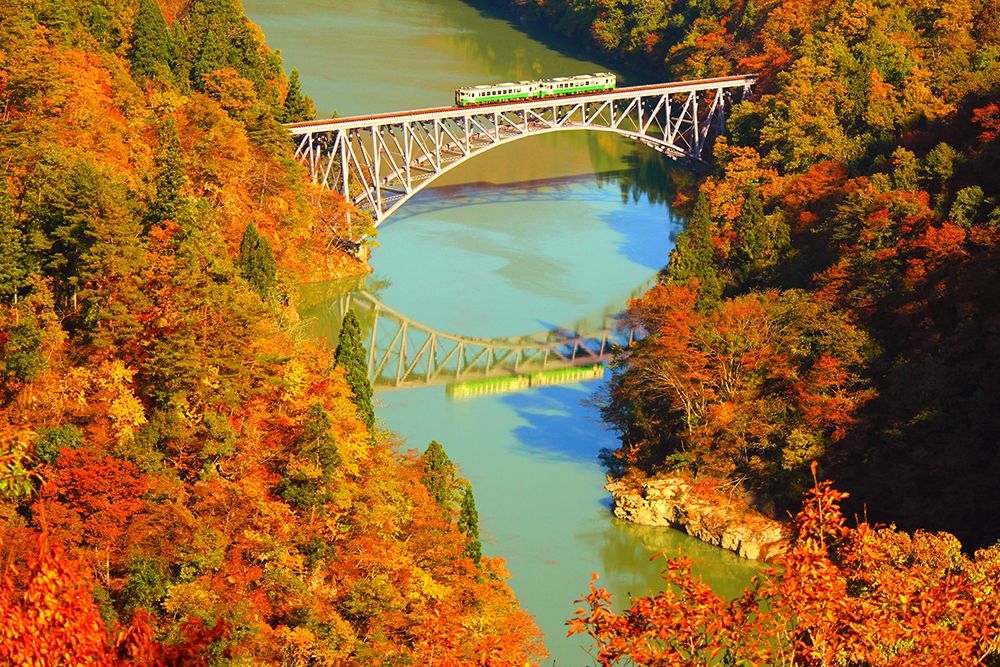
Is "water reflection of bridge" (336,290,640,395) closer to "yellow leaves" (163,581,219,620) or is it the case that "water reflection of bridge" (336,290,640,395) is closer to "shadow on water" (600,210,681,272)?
"shadow on water" (600,210,681,272)


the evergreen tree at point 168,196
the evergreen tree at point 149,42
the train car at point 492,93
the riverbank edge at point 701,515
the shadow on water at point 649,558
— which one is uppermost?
the evergreen tree at point 149,42

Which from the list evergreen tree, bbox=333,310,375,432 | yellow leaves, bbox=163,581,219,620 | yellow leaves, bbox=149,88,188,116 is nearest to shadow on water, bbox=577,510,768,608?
evergreen tree, bbox=333,310,375,432

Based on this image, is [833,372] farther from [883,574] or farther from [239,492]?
[883,574]

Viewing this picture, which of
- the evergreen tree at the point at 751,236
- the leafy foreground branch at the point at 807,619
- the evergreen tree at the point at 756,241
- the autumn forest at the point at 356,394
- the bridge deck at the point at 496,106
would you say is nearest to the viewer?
the leafy foreground branch at the point at 807,619

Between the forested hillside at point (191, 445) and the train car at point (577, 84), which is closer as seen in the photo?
the forested hillside at point (191, 445)

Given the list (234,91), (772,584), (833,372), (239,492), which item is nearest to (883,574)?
(772,584)

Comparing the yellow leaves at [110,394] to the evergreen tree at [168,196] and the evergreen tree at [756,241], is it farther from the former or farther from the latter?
the evergreen tree at [756,241]

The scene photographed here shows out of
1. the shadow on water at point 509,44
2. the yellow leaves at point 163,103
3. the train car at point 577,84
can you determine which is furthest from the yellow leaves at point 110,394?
the shadow on water at point 509,44
